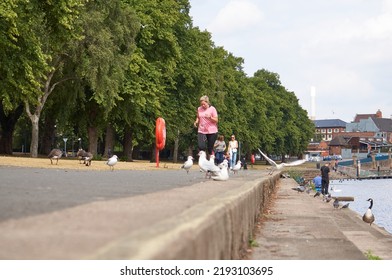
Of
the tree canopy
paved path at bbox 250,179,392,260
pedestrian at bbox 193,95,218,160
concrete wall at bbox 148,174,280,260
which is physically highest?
the tree canopy

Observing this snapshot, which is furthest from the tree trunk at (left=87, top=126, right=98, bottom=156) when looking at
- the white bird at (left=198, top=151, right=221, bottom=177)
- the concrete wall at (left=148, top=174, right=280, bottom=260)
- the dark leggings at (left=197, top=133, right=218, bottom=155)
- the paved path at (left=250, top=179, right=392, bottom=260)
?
the concrete wall at (left=148, top=174, right=280, bottom=260)

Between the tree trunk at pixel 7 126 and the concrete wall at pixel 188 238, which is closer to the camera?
the concrete wall at pixel 188 238

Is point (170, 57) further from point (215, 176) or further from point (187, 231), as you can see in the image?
point (187, 231)

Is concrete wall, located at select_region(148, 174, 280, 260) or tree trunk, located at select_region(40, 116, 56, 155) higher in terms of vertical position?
tree trunk, located at select_region(40, 116, 56, 155)

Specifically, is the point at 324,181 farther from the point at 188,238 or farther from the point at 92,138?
the point at 188,238

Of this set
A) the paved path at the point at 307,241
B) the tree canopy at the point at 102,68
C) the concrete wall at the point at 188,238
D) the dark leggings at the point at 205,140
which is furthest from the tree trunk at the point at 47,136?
the concrete wall at the point at 188,238

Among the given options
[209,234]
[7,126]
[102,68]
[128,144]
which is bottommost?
[209,234]

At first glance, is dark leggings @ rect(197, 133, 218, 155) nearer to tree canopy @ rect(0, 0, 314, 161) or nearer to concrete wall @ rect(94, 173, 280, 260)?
tree canopy @ rect(0, 0, 314, 161)

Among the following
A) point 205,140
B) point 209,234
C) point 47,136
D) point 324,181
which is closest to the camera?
point 209,234

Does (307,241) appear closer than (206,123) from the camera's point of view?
Yes

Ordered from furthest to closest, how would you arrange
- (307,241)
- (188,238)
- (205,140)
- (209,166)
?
(205,140), (209,166), (307,241), (188,238)

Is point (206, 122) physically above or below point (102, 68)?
below

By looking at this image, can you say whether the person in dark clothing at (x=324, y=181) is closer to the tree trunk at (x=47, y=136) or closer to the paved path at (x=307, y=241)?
the tree trunk at (x=47, y=136)

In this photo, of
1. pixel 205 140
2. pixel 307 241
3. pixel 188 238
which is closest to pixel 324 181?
pixel 205 140
